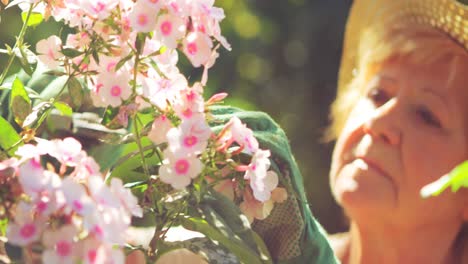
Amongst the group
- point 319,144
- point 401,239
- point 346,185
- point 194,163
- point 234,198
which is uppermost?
point 194,163

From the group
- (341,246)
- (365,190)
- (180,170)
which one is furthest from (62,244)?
(341,246)

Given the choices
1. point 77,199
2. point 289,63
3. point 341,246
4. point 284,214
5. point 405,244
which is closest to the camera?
point 77,199

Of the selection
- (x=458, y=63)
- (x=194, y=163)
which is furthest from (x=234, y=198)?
(x=458, y=63)

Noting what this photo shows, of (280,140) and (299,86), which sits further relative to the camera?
(299,86)

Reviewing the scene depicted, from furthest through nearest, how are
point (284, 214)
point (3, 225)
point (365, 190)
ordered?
point (365, 190) < point (284, 214) < point (3, 225)

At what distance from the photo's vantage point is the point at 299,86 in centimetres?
351

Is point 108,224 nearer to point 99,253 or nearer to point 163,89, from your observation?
point 99,253

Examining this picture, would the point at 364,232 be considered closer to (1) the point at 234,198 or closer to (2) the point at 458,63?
(2) the point at 458,63

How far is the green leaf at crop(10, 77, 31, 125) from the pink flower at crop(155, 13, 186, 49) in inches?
5.5

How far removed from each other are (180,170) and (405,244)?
85 cm

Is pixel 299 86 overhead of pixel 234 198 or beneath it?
beneath

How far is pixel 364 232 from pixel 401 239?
0.06 metres

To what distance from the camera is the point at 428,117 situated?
1.49m

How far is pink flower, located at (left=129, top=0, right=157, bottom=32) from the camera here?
2.59ft
